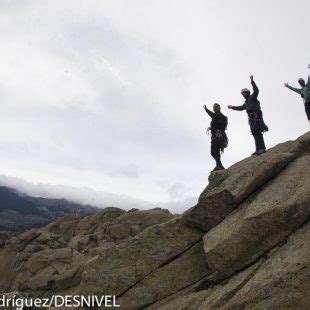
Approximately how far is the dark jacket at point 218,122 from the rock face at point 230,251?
3.48 m

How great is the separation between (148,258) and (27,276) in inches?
1083

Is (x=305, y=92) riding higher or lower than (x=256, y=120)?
higher

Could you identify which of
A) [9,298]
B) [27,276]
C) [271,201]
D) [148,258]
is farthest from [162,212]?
[271,201]

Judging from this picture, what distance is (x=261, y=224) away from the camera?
16.1 m

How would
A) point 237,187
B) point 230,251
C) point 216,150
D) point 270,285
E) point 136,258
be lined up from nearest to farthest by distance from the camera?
1. point 270,285
2. point 230,251
3. point 237,187
4. point 136,258
5. point 216,150

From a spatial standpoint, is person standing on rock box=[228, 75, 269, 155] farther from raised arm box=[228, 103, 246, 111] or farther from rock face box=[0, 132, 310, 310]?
rock face box=[0, 132, 310, 310]

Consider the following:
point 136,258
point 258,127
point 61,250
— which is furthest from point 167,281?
point 61,250

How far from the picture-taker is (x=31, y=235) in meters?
51.1

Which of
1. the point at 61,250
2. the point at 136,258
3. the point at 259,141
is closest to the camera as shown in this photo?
the point at 136,258

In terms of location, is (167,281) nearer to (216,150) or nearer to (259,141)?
(216,150)

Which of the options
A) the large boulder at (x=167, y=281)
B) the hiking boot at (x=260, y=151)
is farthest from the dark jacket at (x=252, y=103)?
the large boulder at (x=167, y=281)

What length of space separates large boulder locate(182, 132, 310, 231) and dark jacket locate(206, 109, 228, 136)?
201 inches

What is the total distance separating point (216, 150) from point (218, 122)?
192 centimetres

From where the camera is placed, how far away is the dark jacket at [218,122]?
2522 cm
